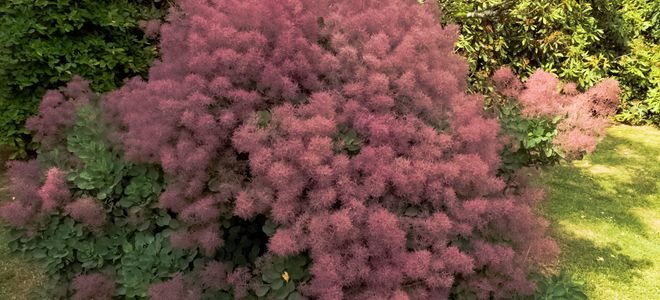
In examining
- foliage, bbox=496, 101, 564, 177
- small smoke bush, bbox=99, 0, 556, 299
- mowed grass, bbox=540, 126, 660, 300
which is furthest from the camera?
mowed grass, bbox=540, 126, 660, 300

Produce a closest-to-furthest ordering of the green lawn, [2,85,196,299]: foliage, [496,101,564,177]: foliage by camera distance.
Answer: [2,85,196,299]: foliage → [496,101,564,177]: foliage → the green lawn

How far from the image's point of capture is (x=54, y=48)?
5.04 m

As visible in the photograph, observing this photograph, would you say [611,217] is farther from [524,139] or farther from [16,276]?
[16,276]

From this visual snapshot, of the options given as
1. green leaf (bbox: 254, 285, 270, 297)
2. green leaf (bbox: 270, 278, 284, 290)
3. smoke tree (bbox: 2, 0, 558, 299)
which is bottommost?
green leaf (bbox: 254, 285, 270, 297)

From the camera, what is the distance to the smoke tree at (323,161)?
233 centimetres

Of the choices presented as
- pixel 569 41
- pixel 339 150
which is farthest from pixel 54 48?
pixel 569 41

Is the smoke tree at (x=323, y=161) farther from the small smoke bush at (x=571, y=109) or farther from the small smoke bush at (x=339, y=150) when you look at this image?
the small smoke bush at (x=571, y=109)

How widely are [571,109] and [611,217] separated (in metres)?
2.95

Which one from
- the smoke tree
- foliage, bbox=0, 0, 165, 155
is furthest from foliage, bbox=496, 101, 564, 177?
foliage, bbox=0, 0, 165, 155

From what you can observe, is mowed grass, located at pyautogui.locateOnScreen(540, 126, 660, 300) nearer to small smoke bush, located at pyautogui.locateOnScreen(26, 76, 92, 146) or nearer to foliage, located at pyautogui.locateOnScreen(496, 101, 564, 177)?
foliage, located at pyautogui.locateOnScreen(496, 101, 564, 177)

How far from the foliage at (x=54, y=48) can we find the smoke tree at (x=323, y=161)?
A: 98.2 inches

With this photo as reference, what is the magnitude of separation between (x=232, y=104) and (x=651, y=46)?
7910 millimetres

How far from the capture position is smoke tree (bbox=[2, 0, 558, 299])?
233 centimetres

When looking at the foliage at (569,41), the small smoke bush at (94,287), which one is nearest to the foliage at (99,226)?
the small smoke bush at (94,287)
